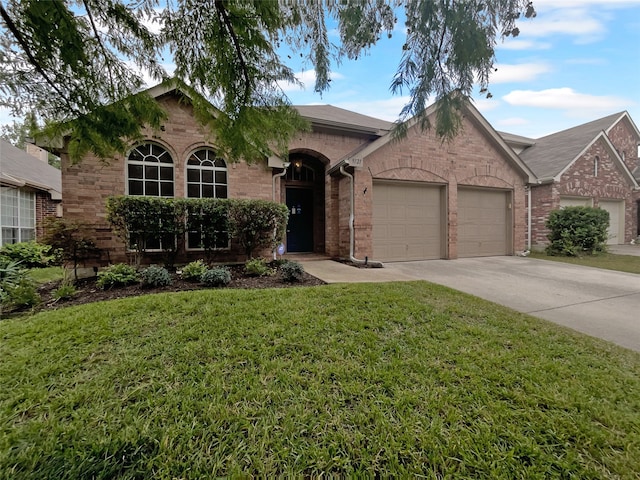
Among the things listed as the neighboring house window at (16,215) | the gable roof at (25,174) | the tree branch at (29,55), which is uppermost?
the gable roof at (25,174)

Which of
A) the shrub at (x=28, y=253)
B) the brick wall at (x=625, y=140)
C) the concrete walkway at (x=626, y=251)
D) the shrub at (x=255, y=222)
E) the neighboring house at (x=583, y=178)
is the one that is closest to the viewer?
the shrub at (x=255, y=222)

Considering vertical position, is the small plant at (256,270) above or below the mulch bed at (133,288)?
above

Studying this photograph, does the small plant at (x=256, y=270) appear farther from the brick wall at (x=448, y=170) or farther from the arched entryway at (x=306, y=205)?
the arched entryway at (x=306, y=205)

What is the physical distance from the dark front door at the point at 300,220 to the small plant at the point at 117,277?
Result: 5.68 metres

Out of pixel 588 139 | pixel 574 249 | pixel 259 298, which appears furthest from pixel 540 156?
pixel 259 298

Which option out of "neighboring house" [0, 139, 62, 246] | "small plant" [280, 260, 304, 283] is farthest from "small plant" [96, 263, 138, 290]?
"neighboring house" [0, 139, 62, 246]

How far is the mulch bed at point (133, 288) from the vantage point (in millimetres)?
4695

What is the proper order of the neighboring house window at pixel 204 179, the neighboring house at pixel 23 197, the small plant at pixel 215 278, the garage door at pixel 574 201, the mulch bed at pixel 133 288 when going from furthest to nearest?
the garage door at pixel 574 201, the neighboring house at pixel 23 197, the neighboring house window at pixel 204 179, the small plant at pixel 215 278, the mulch bed at pixel 133 288

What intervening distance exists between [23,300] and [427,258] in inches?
406

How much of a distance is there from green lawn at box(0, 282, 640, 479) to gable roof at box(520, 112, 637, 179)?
13.5 metres

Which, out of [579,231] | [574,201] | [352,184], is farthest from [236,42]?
[574,201]

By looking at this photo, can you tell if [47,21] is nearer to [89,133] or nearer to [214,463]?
[89,133]

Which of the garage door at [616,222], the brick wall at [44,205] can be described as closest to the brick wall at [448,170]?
the garage door at [616,222]

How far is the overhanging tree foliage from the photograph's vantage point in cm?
260
